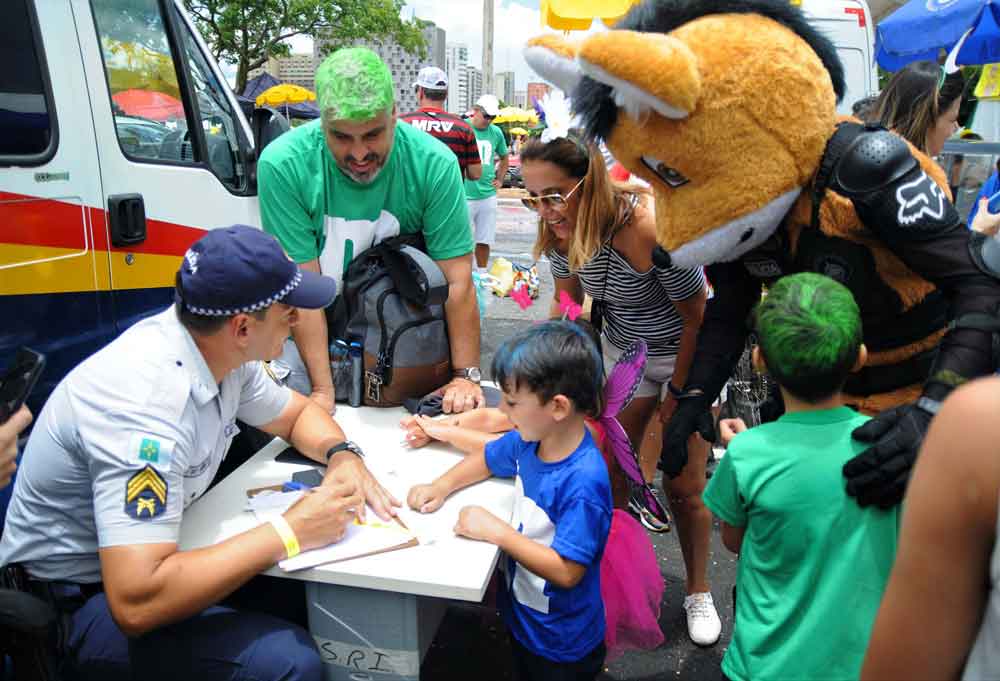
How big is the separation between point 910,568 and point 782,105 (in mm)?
1054

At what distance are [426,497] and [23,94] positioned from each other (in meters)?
1.83

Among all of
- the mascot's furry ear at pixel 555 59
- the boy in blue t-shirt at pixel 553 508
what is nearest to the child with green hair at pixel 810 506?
the boy in blue t-shirt at pixel 553 508

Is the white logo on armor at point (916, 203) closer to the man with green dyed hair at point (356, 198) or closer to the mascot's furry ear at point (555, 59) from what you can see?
the mascot's furry ear at point (555, 59)

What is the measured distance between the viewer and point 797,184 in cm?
158

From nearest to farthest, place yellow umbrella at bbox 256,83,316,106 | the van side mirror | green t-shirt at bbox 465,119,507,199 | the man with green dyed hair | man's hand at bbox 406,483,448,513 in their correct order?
1. man's hand at bbox 406,483,448,513
2. the man with green dyed hair
3. the van side mirror
4. green t-shirt at bbox 465,119,507,199
5. yellow umbrella at bbox 256,83,316,106

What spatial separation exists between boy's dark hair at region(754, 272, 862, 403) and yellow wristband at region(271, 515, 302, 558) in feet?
3.45

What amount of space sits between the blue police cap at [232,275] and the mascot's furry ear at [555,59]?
2.48 feet

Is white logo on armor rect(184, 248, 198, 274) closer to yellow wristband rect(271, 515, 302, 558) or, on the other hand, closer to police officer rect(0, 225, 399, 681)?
police officer rect(0, 225, 399, 681)

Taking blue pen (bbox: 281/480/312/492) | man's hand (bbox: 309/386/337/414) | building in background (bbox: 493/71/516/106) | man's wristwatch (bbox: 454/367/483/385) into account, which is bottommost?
building in background (bbox: 493/71/516/106)

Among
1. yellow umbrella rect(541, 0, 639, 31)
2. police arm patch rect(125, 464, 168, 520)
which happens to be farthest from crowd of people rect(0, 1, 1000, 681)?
yellow umbrella rect(541, 0, 639, 31)

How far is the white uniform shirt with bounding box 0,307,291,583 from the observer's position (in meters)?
1.46

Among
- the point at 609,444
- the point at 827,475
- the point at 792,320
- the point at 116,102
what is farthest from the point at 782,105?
the point at 116,102

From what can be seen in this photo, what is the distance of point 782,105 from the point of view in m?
1.50

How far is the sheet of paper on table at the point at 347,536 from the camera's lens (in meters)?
1.56
